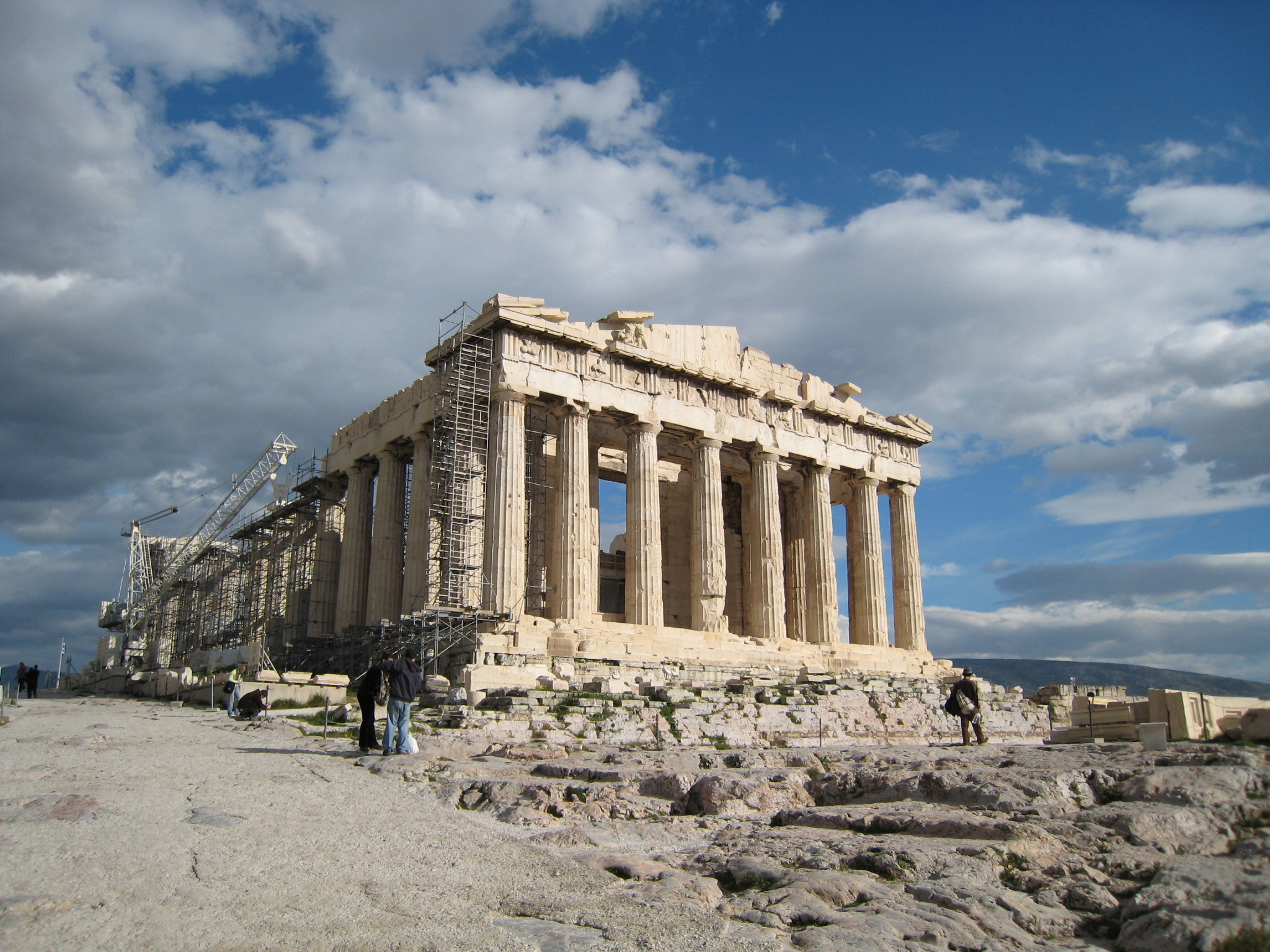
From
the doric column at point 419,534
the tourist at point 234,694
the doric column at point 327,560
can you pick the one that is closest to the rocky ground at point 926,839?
the tourist at point 234,694

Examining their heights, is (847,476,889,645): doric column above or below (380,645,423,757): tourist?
above

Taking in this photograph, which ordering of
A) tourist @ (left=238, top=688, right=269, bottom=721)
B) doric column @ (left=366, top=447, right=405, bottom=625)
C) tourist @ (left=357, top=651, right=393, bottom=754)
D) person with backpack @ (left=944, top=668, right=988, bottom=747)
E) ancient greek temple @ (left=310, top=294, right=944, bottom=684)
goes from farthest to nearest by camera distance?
doric column @ (left=366, top=447, right=405, bottom=625) → ancient greek temple @ (left=310, top=294, right=944, bottom=684) → tourist @ (left=238, top=688, right=269, bottom=721) → person with backpack @ (left=944, top=668, right=988, bottom=747) → tourist @ (left=357, top=651, right=393, bottom=754)

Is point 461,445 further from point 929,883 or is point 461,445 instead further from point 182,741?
point 929,883

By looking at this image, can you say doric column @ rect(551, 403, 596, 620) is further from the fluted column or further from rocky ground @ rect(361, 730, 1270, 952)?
rocky ground @ rect(361, 730, 1270, 952)

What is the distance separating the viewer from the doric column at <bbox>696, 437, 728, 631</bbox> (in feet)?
109

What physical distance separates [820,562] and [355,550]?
17037 mm

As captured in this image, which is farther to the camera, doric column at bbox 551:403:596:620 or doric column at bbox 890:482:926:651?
doric column at bbox 890:482:926:651

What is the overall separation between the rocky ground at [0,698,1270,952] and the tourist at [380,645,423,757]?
65 cm

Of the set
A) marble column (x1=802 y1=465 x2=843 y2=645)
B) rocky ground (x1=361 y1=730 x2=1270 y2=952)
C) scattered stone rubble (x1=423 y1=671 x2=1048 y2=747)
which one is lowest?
rocky ground (x1=361 y1=730 x2=1270 y2=952)

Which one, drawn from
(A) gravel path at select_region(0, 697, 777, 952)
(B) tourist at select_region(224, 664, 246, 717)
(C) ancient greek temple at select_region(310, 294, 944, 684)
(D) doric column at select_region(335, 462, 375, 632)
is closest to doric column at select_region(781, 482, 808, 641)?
(C) ancient greek temple at select_region(310, 294, 944, 684)

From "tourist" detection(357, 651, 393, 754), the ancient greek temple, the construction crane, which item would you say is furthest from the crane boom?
"tourist" detection(357, 651, 393, 754)

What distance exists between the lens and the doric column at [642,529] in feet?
104

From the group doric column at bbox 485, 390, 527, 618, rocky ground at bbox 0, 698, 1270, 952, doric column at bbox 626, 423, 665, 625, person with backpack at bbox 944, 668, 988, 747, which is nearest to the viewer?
rocky ground at bbox 0, 698, 1270, 952

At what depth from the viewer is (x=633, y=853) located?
29.9 ft
